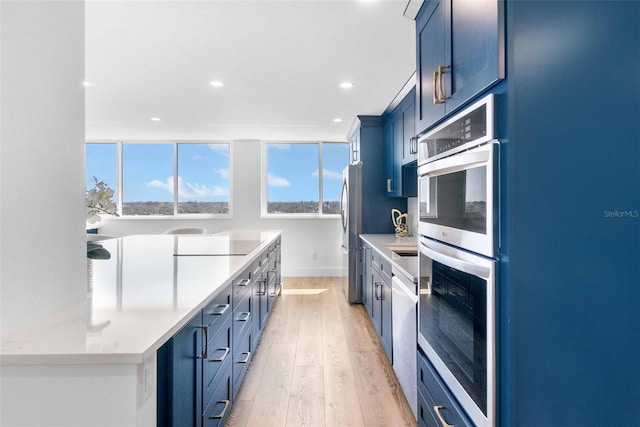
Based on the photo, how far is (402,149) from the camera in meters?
3.44

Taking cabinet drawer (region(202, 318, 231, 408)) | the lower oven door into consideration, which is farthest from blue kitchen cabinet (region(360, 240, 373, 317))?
cabinet drawer (region(202, 318, 231, 408))

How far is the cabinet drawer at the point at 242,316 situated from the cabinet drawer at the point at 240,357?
49 millimetres

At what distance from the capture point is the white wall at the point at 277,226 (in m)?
5.73

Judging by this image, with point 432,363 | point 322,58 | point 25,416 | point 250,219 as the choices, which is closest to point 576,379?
point 432,363

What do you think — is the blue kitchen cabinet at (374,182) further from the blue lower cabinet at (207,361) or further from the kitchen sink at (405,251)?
the blue lower cabinet at (207,361)

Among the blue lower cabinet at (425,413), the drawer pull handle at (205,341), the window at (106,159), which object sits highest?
the window at (106,159)

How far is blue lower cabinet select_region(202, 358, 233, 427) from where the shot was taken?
54.8 inches

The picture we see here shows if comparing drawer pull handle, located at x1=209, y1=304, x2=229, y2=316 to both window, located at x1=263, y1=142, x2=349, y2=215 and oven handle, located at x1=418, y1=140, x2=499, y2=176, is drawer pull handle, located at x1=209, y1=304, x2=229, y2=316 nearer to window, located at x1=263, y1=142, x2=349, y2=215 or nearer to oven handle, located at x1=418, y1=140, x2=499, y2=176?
oven handle, located at x1=418, y1=140, x2=499, y2=176

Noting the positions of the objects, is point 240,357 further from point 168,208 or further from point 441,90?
point 168,208

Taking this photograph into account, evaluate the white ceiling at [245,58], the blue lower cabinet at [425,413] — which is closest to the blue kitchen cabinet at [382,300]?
the blue lower cabinet at [425,413]

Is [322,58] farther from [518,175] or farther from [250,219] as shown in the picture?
[250,219]

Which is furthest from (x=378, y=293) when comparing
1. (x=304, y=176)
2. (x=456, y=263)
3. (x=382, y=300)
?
(x=304, y=176)

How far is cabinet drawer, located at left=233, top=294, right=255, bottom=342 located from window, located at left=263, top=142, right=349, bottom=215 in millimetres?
3579

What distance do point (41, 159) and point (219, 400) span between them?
124 cm
